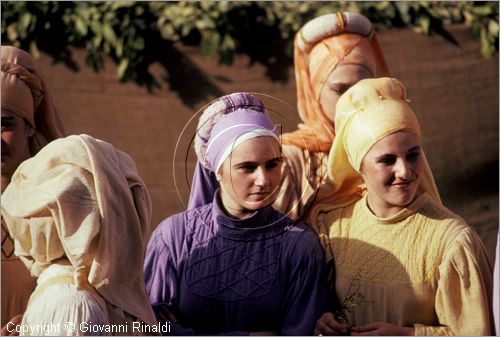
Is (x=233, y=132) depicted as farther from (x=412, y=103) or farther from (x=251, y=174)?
(x=412, y=103)

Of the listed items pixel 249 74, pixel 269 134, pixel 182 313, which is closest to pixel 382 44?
pixel 249 74

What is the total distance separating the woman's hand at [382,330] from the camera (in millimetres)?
6430

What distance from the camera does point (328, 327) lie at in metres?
6.48

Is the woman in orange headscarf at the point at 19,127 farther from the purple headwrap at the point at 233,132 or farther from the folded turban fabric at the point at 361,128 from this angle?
the folded turban fabric at the point at 361,128

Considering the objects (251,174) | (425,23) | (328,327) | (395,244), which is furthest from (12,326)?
(425,23)

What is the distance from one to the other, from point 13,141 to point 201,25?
1148 mm

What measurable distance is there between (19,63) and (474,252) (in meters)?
1.81

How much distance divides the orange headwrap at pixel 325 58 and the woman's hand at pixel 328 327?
68cm

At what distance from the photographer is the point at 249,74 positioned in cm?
756

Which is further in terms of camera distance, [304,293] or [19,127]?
[19,127]

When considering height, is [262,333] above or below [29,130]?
below

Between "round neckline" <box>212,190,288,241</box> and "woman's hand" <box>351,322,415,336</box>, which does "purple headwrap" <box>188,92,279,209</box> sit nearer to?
"round neckline" <box>212,190,288,241</box>

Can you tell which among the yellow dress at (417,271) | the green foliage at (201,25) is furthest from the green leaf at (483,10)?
the yellow dress at (417,271)

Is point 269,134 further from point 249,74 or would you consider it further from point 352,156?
point 249,74
